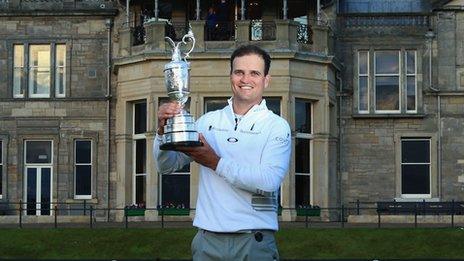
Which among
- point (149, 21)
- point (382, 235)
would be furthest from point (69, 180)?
point (382, 235)

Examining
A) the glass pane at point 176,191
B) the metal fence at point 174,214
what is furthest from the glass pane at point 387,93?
the glass pane at point 176,191

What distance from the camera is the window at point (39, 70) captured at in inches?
1226

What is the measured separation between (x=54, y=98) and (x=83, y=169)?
2388 millimetres

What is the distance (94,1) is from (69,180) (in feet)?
18.4

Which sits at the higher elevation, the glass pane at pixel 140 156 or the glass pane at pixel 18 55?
the glass pane at pixel 18 55

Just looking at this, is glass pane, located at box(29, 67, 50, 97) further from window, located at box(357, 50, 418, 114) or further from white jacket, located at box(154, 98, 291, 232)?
white jacket, located at box(154, 98, 291, 232)

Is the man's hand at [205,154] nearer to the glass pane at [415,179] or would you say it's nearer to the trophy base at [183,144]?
the trophy base at [183,144]

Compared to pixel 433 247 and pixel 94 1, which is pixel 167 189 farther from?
pixel 433 247

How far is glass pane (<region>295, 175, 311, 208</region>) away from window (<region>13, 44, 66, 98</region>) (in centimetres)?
826

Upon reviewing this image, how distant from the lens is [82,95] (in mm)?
31188

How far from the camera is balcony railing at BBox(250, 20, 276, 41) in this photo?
90.6 feet

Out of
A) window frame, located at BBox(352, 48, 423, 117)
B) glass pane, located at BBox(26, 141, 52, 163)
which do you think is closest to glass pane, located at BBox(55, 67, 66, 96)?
glass pane, located at BBox(26, 141, 52, 163)

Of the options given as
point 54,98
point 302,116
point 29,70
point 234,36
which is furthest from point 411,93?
point 29,70

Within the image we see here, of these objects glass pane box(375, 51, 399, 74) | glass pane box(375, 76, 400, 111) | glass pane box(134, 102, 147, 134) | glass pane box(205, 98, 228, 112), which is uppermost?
glass pane box(375, 51, 399, 74)
